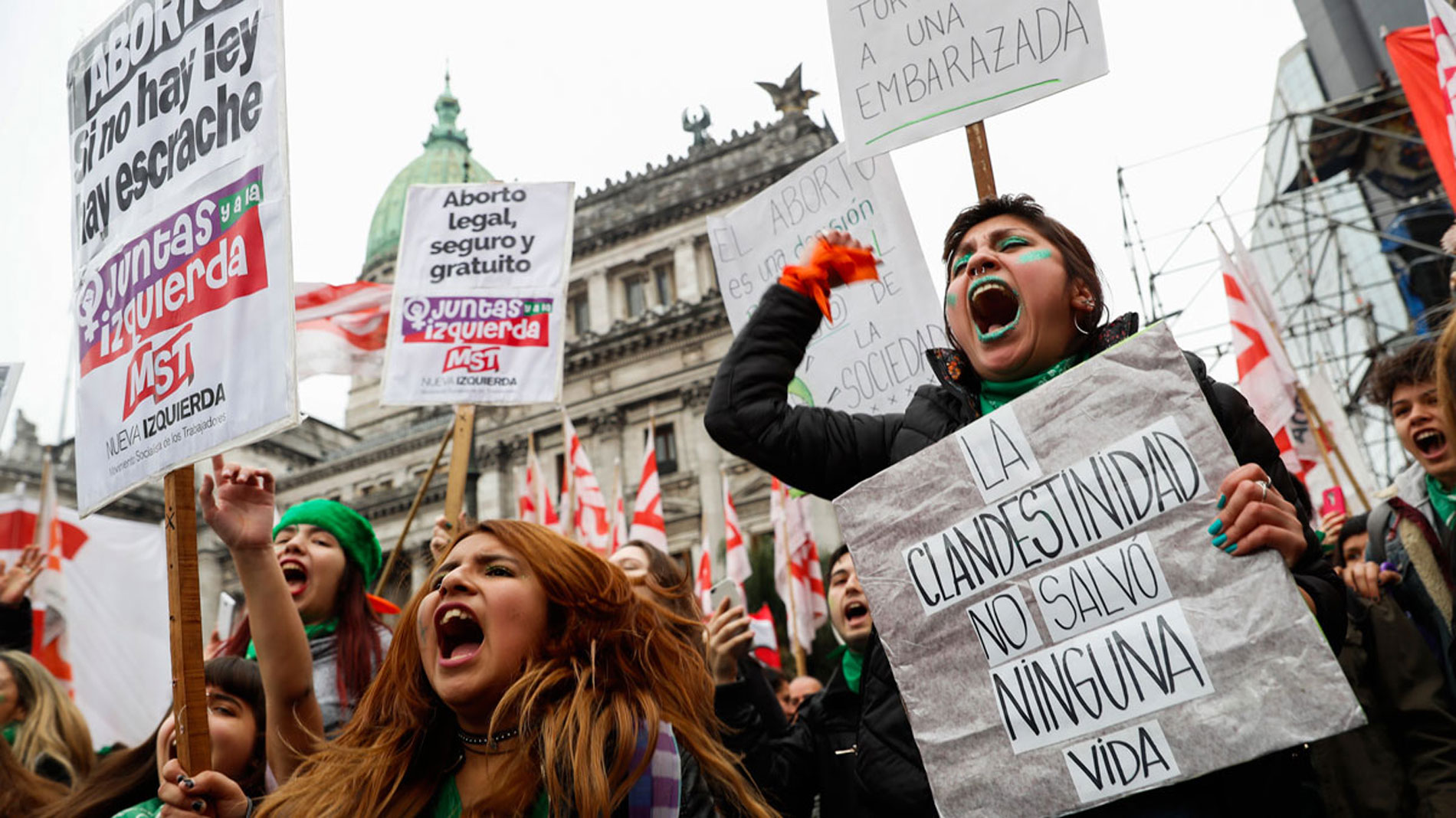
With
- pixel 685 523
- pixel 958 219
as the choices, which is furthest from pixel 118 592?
pixel 685 523

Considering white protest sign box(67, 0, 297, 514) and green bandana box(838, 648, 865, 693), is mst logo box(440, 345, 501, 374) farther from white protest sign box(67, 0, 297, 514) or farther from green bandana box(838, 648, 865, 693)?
green bandana box(838, 648, 865, 693)

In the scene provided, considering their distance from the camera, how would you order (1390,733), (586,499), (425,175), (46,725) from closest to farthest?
(1390,733)
(46,725)
(586,499)
(425,175)

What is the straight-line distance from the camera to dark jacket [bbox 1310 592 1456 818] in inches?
118

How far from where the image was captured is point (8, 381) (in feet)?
20.4

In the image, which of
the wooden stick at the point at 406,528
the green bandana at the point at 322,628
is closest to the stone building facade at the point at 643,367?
the wooden stick at the point at 406,528

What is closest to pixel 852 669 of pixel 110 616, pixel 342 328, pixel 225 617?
pixel 342 328

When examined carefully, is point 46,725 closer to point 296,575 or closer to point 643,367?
point 296,575

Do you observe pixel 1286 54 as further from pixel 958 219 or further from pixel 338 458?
pixel 958 219

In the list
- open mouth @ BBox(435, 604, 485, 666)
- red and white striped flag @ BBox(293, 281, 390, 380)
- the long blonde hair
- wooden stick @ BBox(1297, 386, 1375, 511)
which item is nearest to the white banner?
red and white striped flag @ BBox(293, 281, 390, 380)

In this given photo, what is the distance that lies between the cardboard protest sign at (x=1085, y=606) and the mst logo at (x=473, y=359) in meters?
4.11

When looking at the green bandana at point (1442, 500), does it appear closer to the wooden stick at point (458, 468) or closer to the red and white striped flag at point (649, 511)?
the wooden stick at point (458, 468)

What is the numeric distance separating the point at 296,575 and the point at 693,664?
64.1 inches

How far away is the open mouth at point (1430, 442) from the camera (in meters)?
3.50

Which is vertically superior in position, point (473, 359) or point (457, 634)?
point (473, 359)
